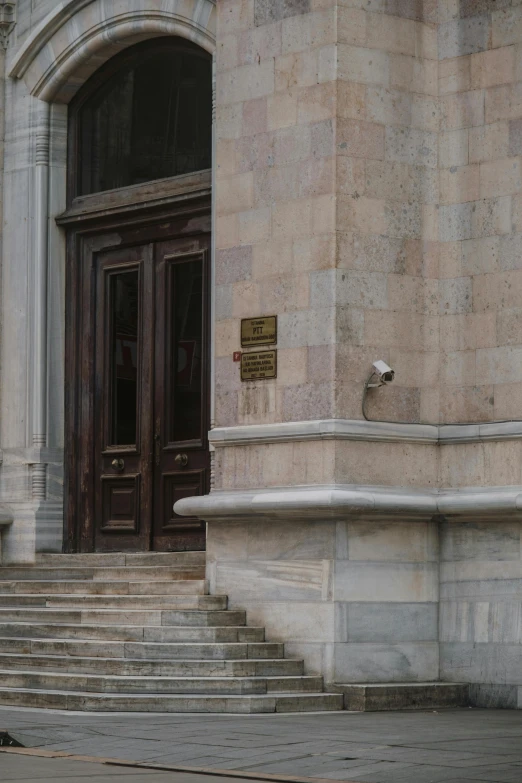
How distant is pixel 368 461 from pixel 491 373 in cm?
145

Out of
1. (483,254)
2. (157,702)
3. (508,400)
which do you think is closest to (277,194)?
(483,254)

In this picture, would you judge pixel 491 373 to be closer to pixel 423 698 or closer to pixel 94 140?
pixel 423 698

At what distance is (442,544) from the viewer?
16.1 m

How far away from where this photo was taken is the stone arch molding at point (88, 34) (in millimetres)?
18109

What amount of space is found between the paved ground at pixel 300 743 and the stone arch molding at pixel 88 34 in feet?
24.5

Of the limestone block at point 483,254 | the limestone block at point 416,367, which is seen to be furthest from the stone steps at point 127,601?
the limestone block at point 483,254

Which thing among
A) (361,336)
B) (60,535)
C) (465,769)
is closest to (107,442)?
(60,535)

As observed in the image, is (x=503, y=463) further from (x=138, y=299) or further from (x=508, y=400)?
(x=138, y=299)

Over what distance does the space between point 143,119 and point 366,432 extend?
533 cm

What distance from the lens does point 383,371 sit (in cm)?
1568

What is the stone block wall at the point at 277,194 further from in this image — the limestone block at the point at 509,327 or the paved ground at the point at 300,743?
the paved ground at the point at 300,743

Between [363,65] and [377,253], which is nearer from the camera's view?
[377,253]

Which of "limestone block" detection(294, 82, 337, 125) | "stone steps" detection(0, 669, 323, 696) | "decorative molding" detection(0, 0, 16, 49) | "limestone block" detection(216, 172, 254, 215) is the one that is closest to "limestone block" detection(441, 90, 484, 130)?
"limestone block" detection(294, 82, 337, 125)

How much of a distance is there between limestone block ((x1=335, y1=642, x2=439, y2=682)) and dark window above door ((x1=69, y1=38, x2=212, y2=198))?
5.79 m
